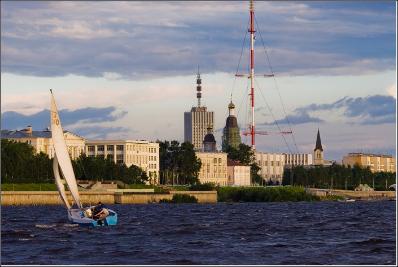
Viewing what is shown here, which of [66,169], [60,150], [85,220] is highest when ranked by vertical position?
[60,150]

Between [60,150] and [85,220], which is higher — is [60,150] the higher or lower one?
the higher one

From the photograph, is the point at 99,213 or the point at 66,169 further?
the point at 66,169

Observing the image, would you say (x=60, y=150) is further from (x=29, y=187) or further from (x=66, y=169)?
(x=29, y=187)

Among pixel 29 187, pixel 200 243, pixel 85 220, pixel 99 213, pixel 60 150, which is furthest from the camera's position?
pixel 29 187

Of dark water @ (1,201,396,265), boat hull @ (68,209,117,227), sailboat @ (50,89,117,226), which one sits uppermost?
sailboat @ (50,89,117,226)

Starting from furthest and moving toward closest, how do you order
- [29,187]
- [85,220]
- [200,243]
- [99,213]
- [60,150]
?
[29,187]
[60,150]
[99,213]
[85,220]
[200,243]

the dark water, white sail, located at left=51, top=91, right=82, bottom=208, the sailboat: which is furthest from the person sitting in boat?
white sail, located at left=51, top=91, right=82, bottom=208

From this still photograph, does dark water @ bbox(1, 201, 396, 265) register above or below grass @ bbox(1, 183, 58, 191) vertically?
below

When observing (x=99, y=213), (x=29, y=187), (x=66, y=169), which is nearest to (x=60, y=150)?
(x=66, y=169)

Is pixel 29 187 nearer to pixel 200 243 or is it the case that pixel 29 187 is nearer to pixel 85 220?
pixel 85 220

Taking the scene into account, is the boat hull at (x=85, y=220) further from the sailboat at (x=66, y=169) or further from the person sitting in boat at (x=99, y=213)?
the person sitting in boat at (x=99, y=213)

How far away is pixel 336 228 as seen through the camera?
9344cm

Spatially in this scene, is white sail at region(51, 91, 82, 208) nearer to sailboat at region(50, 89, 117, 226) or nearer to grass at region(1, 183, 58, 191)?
sailboat at region(50, 89, 117, 226)

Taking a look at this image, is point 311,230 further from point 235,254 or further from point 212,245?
point 235,254
